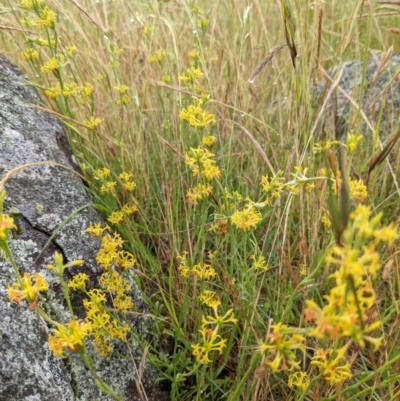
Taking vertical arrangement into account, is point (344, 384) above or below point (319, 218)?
below

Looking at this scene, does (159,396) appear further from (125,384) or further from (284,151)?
(284,151)

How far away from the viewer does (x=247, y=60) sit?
2.47 metres

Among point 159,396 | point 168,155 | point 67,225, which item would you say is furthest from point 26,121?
point 159,396

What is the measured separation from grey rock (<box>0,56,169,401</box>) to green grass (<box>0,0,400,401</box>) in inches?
3.5

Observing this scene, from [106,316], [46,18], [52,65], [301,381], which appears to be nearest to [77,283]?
[106,316]

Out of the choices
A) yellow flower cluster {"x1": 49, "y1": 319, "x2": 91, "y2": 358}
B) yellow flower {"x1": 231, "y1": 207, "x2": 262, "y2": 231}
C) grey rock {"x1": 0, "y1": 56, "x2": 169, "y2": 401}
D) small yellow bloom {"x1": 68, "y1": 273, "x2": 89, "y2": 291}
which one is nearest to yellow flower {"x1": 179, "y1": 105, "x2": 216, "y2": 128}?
yellow flower {"x1": 231, "y1": 207, "x2": 262, "y2": 231}

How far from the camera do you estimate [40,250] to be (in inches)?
50.4

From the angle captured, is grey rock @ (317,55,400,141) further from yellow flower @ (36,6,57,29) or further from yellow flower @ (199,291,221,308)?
yellow flower @ (36,6,57,29)

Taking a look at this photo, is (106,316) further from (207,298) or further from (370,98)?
(370,98)

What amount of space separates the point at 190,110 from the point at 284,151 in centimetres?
76

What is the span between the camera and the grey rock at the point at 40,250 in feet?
3.56

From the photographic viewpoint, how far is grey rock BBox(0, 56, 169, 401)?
1.09 metres

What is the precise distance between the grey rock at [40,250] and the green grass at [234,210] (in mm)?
90

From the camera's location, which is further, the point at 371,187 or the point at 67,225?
the point at 371,187
